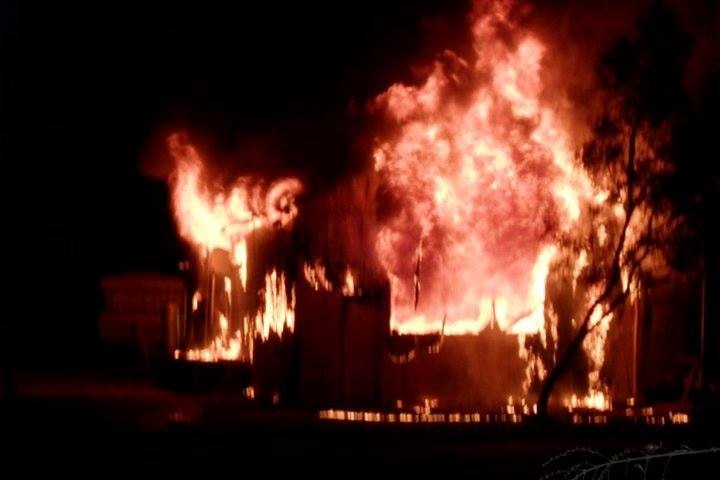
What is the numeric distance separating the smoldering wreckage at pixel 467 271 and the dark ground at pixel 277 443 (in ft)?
4.76

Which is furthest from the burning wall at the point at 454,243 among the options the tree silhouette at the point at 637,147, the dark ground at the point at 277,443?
the dark ground at the point at 277,443

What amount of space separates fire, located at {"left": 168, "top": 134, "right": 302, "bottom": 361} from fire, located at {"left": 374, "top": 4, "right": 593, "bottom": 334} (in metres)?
1.86

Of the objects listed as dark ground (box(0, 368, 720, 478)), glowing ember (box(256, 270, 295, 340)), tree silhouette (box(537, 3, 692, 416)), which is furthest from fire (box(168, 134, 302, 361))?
tree silhouette (box(537, 3, 692, 416))

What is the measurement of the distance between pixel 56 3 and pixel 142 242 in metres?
6.05

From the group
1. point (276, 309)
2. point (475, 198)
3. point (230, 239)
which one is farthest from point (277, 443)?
point (230, 239)

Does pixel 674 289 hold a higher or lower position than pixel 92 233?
lower

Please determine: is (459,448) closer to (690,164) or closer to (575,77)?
(690,164)

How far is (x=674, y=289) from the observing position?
1819 cm

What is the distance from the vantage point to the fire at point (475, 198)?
1766cm

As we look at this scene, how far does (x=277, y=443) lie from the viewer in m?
13.5

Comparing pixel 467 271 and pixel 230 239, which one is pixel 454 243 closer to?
pixel 467 271

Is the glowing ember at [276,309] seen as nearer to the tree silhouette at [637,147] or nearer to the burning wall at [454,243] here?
the burning wall at [454,243]

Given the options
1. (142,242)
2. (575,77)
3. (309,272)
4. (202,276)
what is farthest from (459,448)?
(142,242)

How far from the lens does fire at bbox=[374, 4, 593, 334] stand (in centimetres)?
1766
